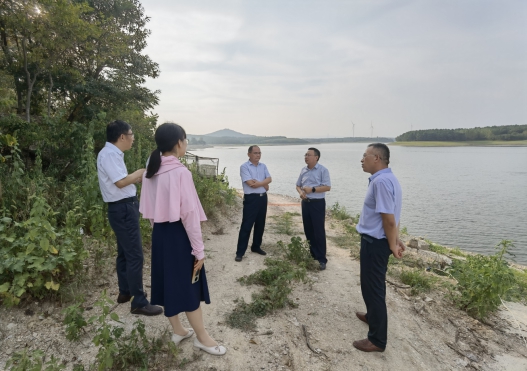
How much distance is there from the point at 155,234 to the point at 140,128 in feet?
39.5

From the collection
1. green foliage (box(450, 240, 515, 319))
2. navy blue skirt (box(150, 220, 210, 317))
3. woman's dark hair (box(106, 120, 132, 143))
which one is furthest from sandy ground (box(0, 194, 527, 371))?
woman's dark hair (box(106, 120, 132, 143))

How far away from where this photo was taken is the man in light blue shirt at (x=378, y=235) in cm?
283

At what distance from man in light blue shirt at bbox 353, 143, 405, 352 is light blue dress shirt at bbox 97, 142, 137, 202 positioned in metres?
2.43

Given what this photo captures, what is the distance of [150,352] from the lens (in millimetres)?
2719

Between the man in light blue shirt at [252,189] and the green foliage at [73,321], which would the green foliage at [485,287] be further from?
the green foliage at [73,321]

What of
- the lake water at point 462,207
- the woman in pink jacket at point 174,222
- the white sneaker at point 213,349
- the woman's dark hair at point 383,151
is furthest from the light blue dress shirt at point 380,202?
the lake water at point 462,207

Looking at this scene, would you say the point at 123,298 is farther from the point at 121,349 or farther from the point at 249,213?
the point at 249,213

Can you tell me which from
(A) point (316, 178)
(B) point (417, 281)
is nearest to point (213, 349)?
(A) point (316, 178)

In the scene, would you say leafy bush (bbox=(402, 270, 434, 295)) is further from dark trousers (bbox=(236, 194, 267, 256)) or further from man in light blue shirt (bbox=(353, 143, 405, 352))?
dark trousers (bbox=(236, 194, 267, 256))

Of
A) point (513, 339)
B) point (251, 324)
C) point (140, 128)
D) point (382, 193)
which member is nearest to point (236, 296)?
point (251, 324)

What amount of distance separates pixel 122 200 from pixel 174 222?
95 centimetres

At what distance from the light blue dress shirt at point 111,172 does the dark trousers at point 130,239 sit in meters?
0.11

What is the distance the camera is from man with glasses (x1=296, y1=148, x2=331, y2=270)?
16.6 feet

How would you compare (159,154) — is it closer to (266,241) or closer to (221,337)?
(221,337)
